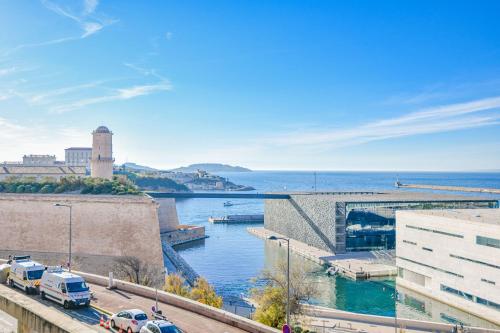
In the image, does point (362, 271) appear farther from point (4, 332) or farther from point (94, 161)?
point (4, 332)

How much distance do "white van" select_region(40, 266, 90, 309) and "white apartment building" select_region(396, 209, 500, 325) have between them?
32027 millimetres

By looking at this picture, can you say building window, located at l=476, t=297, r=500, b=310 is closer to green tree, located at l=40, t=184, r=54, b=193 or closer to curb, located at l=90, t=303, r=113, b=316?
curb, located at l=90, t=303, r=113, b=316

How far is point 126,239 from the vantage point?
44.8m

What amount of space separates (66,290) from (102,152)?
4865 cm

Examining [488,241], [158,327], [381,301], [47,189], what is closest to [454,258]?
[488,241]

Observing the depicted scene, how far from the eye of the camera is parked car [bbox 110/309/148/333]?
662 inches

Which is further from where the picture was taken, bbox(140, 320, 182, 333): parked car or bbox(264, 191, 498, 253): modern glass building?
bbox(264, 191, 498, 253): modern glass building

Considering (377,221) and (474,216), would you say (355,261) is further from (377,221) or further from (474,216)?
(474,216)

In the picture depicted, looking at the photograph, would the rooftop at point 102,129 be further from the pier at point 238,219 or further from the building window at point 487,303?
the pier at point 238,219

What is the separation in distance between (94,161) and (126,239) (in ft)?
80.2

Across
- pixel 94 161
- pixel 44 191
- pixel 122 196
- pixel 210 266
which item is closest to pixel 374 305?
pixel 210 266

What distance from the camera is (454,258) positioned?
4081cm

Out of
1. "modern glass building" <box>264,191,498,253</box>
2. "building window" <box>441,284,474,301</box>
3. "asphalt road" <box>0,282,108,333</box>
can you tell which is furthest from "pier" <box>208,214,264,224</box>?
"asphalt road" <box>0,282,108,333</box>

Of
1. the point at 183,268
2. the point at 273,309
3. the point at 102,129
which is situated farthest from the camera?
the point at 102,129
